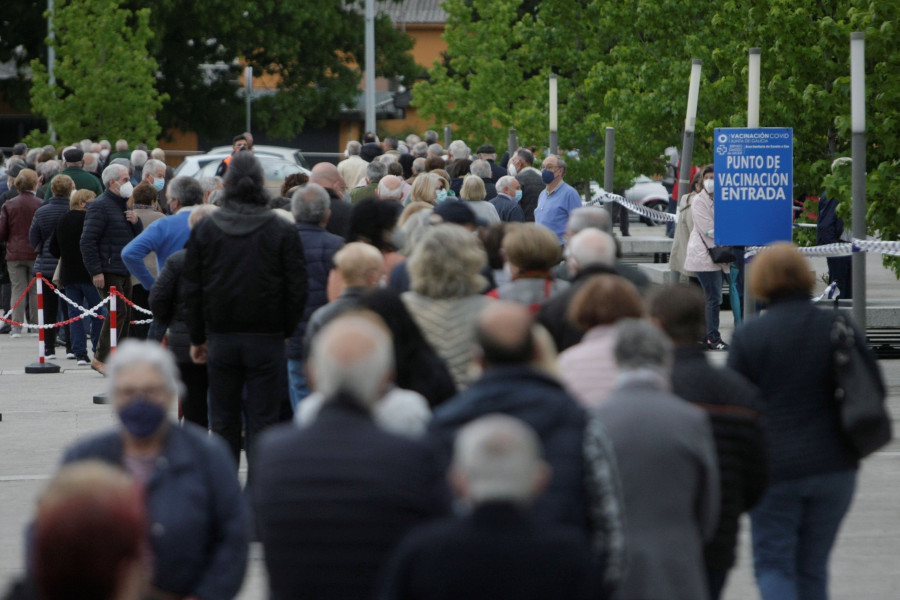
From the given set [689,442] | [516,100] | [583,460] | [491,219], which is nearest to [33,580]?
[583,460]

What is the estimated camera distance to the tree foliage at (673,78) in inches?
551

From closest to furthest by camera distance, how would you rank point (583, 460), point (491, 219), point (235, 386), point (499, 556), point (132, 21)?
1. point (499, 556)
2. point (583, 460)
3. point (235, 386)
4. point (491, 219)
5. point (132, 21)

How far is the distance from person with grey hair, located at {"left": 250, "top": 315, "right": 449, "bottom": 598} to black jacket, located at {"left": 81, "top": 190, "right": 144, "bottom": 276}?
10.5m

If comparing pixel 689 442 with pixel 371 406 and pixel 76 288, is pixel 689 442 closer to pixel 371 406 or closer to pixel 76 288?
pixel 371 406

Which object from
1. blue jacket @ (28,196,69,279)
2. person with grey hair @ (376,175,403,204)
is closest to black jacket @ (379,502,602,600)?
person with grey hair @ (376,175,403,204)

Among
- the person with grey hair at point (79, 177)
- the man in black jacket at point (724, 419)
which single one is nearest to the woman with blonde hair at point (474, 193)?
the man in black jacket at point (724, 419)

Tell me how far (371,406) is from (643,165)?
21.8m

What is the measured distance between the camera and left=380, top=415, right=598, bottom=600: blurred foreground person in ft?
12.1

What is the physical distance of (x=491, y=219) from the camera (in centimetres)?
1300

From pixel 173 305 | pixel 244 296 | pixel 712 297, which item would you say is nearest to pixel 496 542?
pixel 244 296

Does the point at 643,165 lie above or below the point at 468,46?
below

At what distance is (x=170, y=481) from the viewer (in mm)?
4664

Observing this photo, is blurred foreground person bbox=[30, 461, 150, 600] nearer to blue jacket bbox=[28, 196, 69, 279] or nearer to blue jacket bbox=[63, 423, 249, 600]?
blue jacket bbox=[63, 423, 249, 600]

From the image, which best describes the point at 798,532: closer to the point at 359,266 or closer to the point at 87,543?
the point at 359,266
